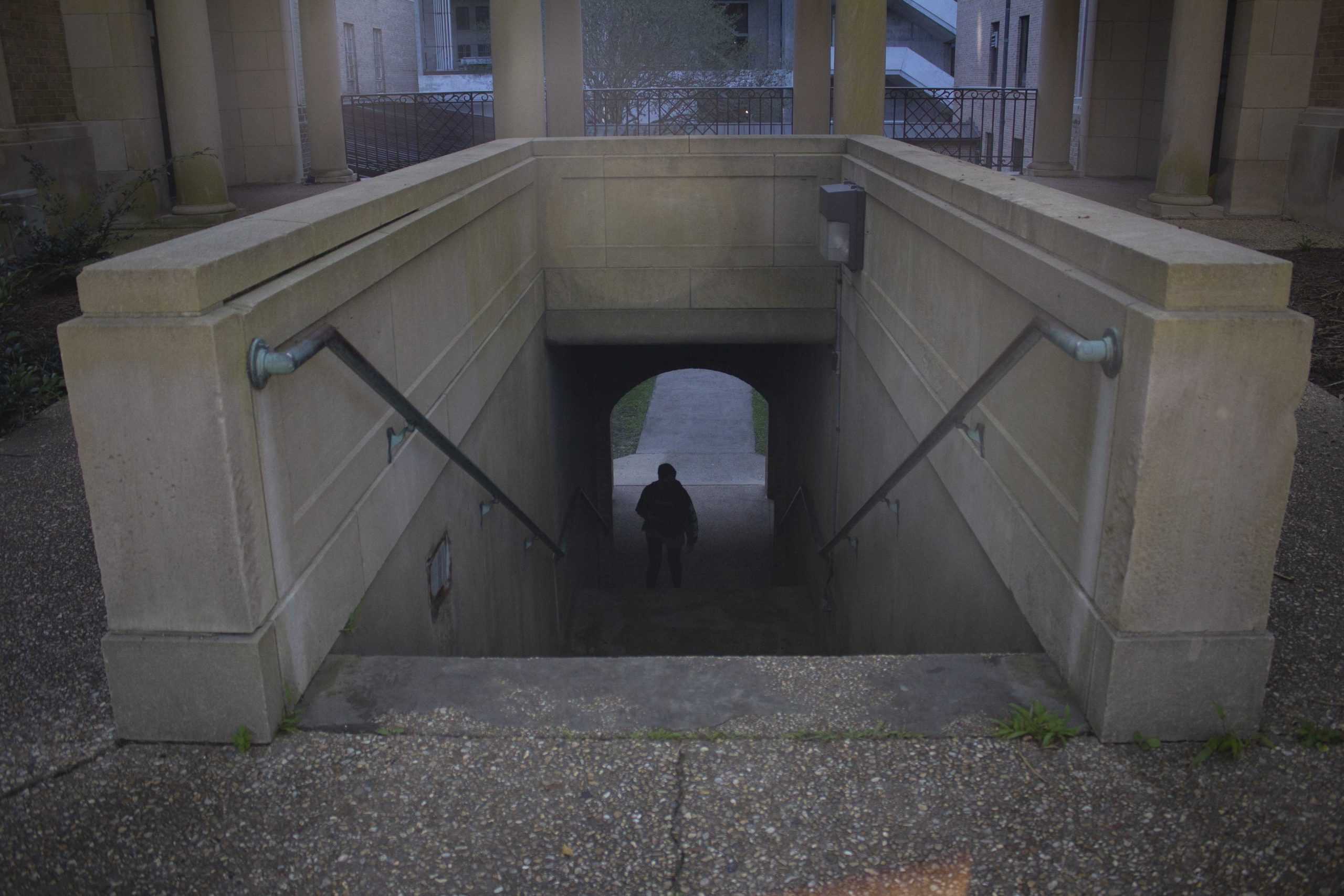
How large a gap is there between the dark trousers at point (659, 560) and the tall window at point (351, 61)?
2339 centimetres

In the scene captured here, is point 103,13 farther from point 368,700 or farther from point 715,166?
point 368,700

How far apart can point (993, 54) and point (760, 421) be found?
14022 millimetres

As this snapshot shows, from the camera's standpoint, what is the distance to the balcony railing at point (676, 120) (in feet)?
72.0

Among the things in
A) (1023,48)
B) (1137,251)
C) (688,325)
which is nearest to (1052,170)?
(688,325)

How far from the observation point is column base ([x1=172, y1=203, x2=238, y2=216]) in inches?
523

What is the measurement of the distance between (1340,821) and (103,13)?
596 inches

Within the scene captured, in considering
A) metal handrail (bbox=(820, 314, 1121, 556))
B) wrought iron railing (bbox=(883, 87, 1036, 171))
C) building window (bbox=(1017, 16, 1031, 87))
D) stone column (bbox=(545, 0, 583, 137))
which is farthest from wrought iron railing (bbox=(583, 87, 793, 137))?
metal handrail (bbox=(820, 314, 1121, 556))

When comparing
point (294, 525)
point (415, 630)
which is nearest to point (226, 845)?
point (294, 525)

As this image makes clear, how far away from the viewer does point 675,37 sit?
3142 centimetres

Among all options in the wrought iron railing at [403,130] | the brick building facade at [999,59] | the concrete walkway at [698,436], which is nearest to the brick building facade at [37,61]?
the wrought iron railing at [403,130]

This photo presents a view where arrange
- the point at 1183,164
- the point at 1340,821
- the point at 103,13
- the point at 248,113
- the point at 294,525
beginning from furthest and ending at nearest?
the point at 248,113, the point at 103,13, the point at 1183,164, the point at 294,525, the point at 1340,821

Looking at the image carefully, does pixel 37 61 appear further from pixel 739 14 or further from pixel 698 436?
pixel 739 14

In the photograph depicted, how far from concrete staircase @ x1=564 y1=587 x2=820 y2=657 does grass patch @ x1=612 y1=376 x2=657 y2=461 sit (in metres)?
9.00

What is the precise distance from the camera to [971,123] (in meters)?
28.5
